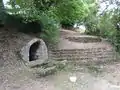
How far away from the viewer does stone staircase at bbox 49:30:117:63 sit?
32.4 ft

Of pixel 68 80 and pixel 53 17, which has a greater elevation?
pixel 53 17

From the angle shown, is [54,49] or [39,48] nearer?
[39,48]

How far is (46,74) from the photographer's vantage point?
26.1 ft

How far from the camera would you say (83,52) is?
33.7 feet

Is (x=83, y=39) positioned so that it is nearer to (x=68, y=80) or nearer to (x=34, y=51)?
(x=34, y=51)

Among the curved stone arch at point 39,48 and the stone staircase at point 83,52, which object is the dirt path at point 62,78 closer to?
the curved stone arch at point 39,48

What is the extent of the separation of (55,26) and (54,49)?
109cm

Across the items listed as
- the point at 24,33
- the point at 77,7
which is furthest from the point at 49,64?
the point at 77,7

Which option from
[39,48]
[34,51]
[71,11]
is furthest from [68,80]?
[71,11]

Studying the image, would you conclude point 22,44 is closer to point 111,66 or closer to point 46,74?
point 46,74

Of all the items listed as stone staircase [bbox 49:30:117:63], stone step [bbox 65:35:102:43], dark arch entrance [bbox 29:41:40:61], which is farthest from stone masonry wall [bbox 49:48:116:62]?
stone step [bbox 65:35:102:43]

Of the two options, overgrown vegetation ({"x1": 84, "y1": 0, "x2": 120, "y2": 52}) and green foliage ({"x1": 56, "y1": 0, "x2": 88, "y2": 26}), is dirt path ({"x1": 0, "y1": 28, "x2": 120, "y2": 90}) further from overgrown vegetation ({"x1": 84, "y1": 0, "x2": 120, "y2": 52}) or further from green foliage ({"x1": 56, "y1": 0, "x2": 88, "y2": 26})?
green foliage ({"x1": 56, "y1": 0, "x2": 88, "y2": 26})

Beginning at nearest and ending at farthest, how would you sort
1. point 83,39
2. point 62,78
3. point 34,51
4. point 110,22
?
point 62,78, point 34,51, point 110,22, point 83,39

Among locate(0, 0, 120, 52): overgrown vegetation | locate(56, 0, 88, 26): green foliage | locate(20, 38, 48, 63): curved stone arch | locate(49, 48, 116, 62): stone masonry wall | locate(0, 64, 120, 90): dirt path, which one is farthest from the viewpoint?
locate(56, 0, 88, 26): green foliage
